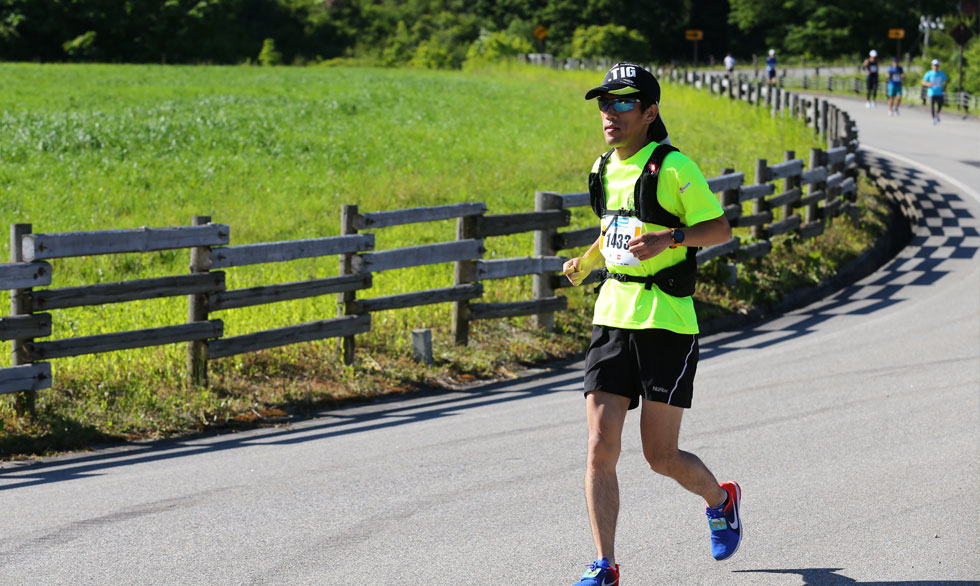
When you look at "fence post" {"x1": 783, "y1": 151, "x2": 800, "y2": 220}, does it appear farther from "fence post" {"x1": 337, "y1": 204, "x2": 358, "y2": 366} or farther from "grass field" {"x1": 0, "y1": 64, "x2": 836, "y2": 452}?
"fence post" {"x1": 337, "y1": 204, "x2": 358, "y2": 366}

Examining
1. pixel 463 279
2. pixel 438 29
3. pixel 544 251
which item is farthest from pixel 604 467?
pixel 438 29

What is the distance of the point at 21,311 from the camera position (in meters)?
7.66

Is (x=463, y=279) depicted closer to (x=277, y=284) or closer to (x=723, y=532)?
(x=277, y=284)

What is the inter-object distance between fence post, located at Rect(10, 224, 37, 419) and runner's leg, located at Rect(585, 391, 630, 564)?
4.62 meters

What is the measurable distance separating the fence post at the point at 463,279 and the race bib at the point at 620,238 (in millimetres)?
5806

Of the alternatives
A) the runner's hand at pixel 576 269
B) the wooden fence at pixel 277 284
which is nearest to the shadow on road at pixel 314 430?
the wooden fence at pixel 277 284

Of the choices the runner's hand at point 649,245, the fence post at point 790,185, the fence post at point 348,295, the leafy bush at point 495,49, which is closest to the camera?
the runner's hand at point 649,245

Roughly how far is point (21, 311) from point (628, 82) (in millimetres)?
4857

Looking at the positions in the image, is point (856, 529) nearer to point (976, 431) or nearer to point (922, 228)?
point (976, 431)

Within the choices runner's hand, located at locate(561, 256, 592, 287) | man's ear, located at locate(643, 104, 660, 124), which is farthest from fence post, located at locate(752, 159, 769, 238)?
man's ear, located at locate(643, 104, 660, 124)

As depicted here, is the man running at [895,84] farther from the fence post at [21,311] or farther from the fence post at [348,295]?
the fence post at [21,311]

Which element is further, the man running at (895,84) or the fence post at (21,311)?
the man running at (895,84)

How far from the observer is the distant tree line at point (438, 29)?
247ft

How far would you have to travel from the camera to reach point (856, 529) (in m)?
5.47
